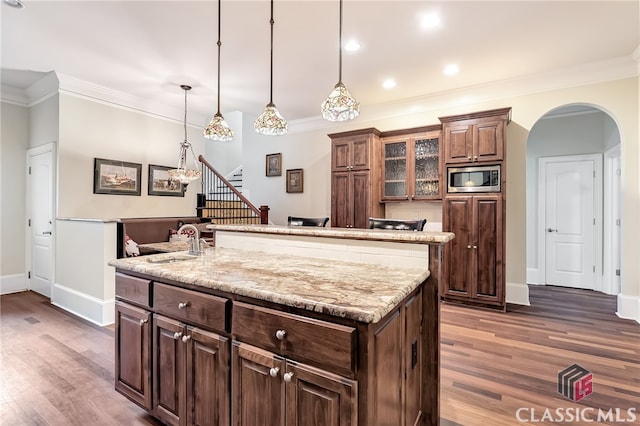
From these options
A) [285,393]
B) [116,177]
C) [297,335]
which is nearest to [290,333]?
[297,335]

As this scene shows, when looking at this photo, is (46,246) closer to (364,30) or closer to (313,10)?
(313,10)

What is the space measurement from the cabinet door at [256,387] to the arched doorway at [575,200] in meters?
5.57

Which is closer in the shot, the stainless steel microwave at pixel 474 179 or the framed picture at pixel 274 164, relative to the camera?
the stainless steel microwave at pixel 474 179

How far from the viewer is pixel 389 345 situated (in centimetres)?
121

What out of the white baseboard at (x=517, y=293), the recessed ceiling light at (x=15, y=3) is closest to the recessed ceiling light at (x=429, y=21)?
the white baseboard at (x=517, y=293)

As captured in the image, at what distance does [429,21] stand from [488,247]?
267cm

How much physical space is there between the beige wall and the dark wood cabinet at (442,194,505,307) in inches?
185

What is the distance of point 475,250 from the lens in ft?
12.9

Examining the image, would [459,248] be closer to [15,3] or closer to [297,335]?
[297,335]

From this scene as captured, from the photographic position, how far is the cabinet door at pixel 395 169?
181 inches

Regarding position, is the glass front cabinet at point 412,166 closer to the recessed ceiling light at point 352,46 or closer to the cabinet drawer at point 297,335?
the recessed ceiling light at point 352,46

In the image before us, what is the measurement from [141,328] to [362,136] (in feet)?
12.6

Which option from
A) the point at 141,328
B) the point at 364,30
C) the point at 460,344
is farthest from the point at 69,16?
the point at 460,344

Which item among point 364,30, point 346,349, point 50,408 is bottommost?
point 50,408
